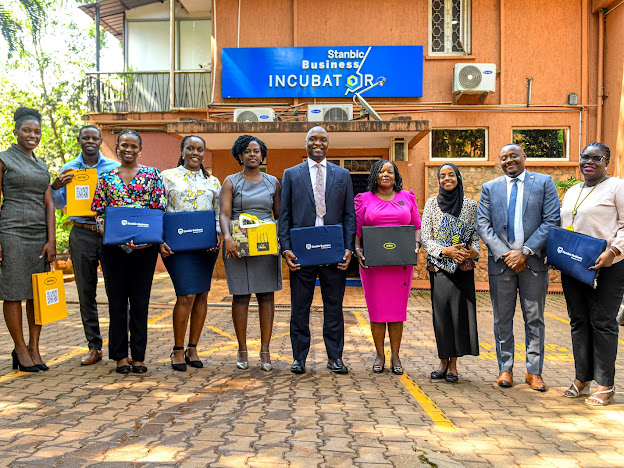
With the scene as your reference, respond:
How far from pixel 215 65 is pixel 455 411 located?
39.2 ft

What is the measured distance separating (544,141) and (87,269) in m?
11.7

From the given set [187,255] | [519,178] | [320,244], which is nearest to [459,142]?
[519,178]

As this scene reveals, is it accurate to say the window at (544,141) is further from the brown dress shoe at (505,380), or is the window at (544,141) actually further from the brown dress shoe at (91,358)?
the brown dress shoe at (91,358)

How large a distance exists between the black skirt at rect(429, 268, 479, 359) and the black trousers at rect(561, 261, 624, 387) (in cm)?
81

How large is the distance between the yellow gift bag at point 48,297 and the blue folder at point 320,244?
7.16ft

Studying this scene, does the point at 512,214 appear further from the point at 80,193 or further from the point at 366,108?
the point at 366,108

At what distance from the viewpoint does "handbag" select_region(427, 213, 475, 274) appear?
514 centimetres

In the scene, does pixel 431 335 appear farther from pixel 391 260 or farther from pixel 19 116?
pixel 19 116

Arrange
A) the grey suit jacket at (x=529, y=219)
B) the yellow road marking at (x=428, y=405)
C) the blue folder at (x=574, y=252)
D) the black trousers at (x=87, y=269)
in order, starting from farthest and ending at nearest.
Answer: the black trousers at (x=87, y=269) → the grey suit jacket at (x=529, y=219) → the blue folder at (x=574, y=252) → the yellow road marking at (x=428, y=405)

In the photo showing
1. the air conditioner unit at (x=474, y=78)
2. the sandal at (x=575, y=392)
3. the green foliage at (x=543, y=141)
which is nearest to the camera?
the sandal at (x=575, y=392)

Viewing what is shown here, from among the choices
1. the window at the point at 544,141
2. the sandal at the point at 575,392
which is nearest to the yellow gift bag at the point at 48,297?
the sandal at the point at 575,392

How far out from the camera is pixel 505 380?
4969mm

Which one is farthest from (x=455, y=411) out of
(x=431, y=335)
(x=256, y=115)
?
(x=256, y=115)

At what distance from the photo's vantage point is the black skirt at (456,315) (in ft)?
16.7
